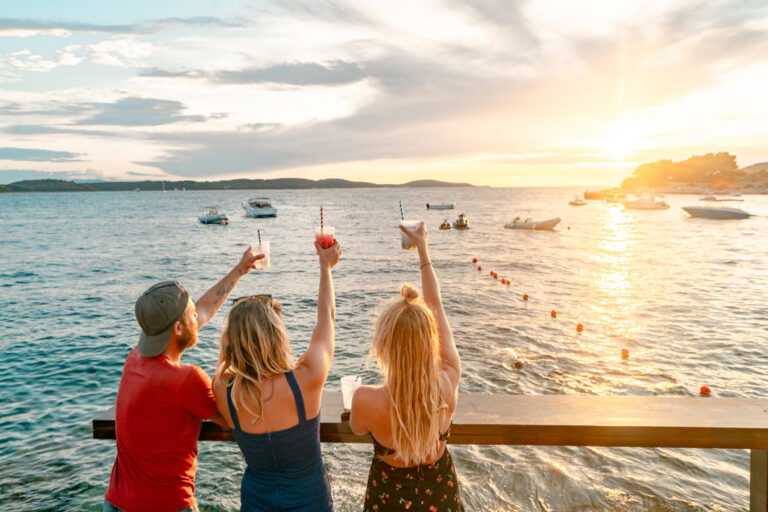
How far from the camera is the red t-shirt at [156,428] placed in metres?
2.24

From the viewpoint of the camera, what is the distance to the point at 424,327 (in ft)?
6.84

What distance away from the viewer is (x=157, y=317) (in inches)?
88.4

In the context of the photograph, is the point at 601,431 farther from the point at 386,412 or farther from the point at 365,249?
the point at 365,249

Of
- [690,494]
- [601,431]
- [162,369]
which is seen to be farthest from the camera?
[690,494]

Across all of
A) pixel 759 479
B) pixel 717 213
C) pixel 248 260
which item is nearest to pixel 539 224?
pixel 717 213

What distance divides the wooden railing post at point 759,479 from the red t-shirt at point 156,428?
9.95 ft

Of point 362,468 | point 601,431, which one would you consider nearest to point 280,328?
point 601,431

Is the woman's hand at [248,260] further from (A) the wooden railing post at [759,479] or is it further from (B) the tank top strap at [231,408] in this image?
(A) the wooden railing post at [759,479]

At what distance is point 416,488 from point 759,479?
210 cm

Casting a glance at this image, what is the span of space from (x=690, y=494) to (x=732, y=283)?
1747 cm

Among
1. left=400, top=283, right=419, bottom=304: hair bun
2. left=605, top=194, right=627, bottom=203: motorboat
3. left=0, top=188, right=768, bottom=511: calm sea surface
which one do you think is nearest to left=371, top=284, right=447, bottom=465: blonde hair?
left=400, top=283, right=419, bottom=304: hair bun

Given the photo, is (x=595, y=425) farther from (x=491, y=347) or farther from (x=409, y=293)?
(x=491, y=347)

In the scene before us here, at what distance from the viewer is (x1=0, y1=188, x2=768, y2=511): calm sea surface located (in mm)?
6398

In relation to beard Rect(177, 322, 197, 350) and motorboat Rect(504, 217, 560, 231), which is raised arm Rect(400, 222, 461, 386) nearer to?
beard Rect(177, 322, 197, 350)
